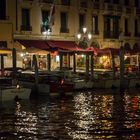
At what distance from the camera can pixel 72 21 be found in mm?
58219

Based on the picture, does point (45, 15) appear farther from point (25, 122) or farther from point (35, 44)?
point (25, 122)

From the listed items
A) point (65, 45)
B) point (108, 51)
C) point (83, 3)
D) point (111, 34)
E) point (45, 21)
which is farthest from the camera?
point (111, 34)

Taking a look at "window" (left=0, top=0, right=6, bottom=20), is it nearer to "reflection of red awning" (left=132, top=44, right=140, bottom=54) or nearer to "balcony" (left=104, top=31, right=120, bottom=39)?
"reflection of red awning" (left=132, top=44, right=140, bottom=54)

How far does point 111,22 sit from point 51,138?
1679 inches

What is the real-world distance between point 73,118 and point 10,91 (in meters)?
8.77

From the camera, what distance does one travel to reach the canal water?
2309 centimetres

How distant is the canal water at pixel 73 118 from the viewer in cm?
2309

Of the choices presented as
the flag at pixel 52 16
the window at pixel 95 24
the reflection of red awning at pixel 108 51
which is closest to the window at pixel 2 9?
the flag at pixel 52 16

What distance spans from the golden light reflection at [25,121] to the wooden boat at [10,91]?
122 inches

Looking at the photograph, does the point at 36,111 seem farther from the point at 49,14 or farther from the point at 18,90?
the point at 49,14

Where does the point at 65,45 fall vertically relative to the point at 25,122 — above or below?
above

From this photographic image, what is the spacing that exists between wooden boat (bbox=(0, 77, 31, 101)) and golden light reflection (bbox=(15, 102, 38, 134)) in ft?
10.2

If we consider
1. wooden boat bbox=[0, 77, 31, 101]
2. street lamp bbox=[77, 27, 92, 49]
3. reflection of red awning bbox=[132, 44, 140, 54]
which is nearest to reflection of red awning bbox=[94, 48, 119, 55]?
reflection of red awning bbox=[132, 44, 140, 54]

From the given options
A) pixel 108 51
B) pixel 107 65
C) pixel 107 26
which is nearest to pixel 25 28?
pixel 108 51
